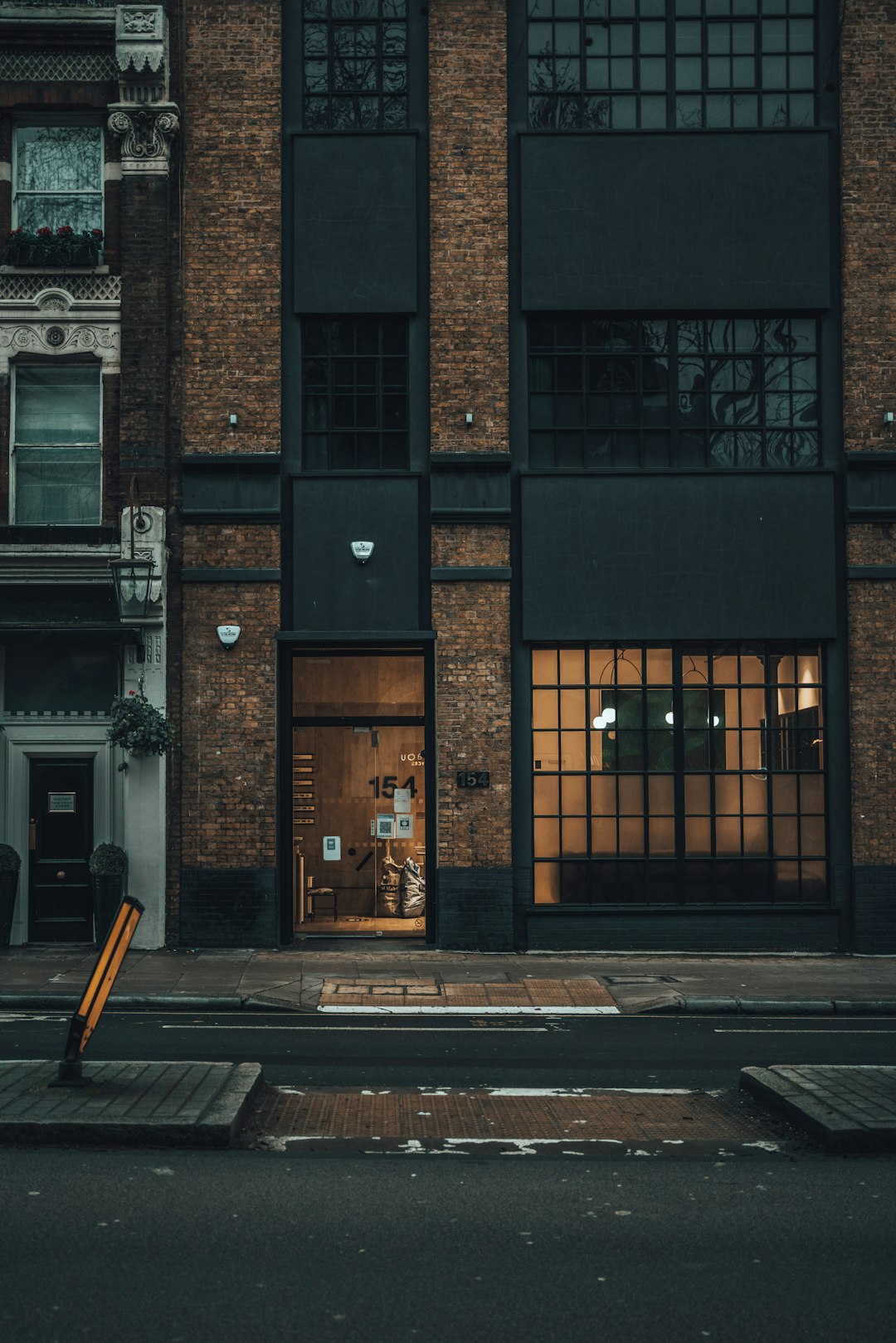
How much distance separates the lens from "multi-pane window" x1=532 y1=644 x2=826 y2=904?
57.0 ft

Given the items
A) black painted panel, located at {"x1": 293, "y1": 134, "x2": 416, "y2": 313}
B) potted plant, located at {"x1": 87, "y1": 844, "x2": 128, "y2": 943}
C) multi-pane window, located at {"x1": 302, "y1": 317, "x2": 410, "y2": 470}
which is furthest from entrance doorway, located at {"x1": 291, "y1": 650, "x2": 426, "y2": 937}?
black painted panel, located at {"x1": 293, "y1": 134, "x2": 416, "y2": 313}

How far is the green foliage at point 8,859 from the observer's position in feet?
55.1

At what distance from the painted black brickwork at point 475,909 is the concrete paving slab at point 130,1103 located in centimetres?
853

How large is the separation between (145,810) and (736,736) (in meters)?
7.75

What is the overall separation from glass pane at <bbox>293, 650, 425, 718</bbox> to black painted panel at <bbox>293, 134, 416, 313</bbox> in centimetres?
466

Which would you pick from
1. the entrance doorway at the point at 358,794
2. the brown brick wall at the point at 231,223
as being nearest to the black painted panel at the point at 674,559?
the entrance doorway at the point at 358,794

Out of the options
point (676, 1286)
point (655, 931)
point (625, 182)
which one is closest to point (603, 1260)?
point (676, 1286)

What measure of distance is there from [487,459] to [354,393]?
205 cm

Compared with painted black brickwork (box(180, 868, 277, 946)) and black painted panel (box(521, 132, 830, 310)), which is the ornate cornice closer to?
black painted panel (box(521, 132, 830, 310))

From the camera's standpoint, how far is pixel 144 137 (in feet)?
57.3

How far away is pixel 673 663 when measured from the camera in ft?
57.4

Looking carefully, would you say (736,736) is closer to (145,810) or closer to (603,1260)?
(145,810)

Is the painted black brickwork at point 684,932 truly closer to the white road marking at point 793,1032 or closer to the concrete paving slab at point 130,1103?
the white road marking at point 793,1032

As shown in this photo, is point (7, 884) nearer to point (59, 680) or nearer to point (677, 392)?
point (59, 680)
